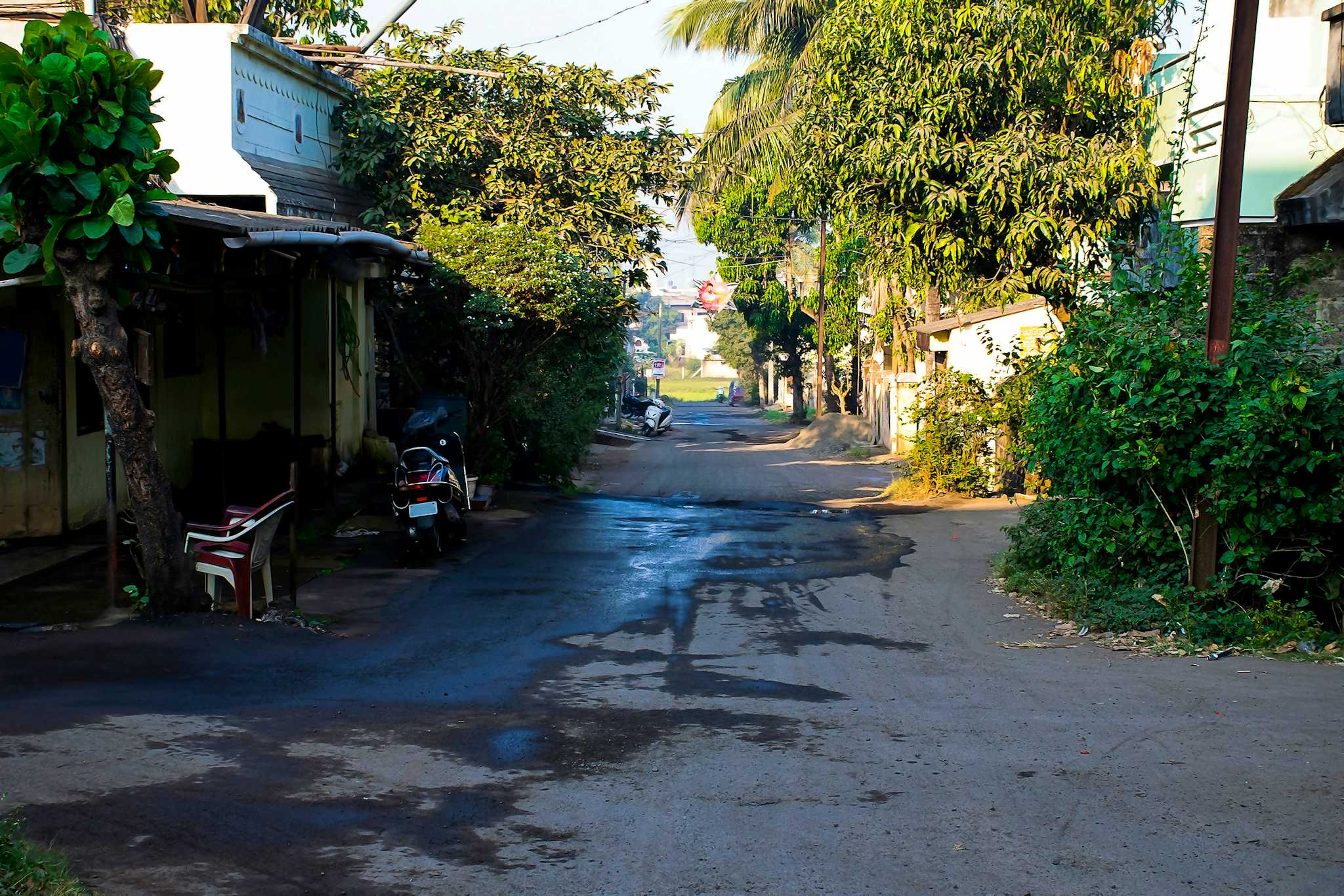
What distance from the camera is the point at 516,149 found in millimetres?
18984

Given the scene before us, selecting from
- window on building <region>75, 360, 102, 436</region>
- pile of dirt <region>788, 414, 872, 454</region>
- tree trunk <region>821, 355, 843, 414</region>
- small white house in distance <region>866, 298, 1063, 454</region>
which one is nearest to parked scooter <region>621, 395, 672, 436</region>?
tree trunk <region>821, 355, 843, 414</region>

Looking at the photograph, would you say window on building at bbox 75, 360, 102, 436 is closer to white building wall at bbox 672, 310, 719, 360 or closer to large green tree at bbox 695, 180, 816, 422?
large green tree at bbox 695, 180, 816, 422

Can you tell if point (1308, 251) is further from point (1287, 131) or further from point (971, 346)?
point (971, 346)

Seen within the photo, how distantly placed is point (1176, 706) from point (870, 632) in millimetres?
2907

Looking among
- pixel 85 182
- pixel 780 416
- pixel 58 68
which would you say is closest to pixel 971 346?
pixel 85 182

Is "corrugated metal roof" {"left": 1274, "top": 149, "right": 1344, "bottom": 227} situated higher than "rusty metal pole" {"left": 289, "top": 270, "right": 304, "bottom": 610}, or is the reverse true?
"corrugated metal roof" {"left": 1274, "top": 149, "right": 1344, "bottom": 227}

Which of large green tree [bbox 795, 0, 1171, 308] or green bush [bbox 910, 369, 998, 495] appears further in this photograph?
green bush [bbox 910, 369, 998, 495]

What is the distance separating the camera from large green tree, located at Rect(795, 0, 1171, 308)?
15.3m

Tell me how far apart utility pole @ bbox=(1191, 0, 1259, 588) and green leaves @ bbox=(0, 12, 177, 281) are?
7460 millimetres

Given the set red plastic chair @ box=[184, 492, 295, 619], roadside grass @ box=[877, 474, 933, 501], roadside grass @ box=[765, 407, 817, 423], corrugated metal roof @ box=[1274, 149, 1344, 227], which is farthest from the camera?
roadside grass @ box=[765, 407, 817, 423]

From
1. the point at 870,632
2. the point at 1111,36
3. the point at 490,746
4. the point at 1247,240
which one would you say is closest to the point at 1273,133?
the point at 1247,240

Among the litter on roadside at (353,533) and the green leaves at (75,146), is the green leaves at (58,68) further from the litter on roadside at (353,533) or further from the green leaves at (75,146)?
the litter on roadside at (353,533)

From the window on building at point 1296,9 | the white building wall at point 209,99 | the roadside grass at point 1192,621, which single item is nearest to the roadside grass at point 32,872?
the roadside grass at point 1192,621

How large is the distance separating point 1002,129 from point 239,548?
469 inches
